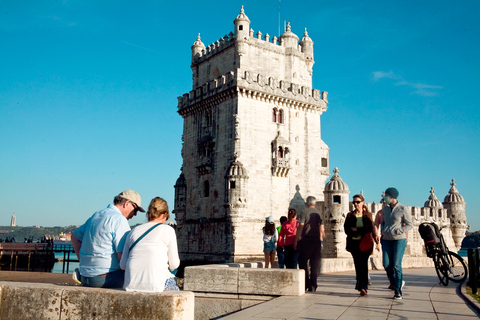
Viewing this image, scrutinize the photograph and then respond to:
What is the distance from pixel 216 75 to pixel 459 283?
28079mm

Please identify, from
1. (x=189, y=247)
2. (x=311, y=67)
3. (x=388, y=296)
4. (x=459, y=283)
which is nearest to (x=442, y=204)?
(x=311, y=67)

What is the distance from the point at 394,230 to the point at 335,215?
21688 millimetres

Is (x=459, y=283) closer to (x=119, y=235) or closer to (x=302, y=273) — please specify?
(x=302, y=273)

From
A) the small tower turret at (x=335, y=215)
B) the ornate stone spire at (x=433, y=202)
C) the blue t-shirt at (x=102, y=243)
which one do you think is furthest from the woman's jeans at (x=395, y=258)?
the ornate stone spire at (x=433, y=202)

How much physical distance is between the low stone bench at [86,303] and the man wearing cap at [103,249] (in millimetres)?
407

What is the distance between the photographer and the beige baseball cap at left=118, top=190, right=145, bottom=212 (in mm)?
7087

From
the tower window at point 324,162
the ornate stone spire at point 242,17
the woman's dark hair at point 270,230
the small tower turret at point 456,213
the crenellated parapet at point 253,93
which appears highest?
the ornate stone spire at point 242,17

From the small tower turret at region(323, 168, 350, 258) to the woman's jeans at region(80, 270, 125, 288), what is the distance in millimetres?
25788

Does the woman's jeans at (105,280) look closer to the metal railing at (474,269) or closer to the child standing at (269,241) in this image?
the metal railing at (474,269)

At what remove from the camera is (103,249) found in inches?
257

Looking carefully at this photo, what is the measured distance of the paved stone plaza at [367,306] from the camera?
752 cm

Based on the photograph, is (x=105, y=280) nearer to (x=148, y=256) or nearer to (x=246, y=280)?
(x=148, y=256)

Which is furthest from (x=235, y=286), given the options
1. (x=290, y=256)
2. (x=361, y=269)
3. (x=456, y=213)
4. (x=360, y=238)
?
(x=456, y=213)

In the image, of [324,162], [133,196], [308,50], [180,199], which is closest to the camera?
[133,196]
